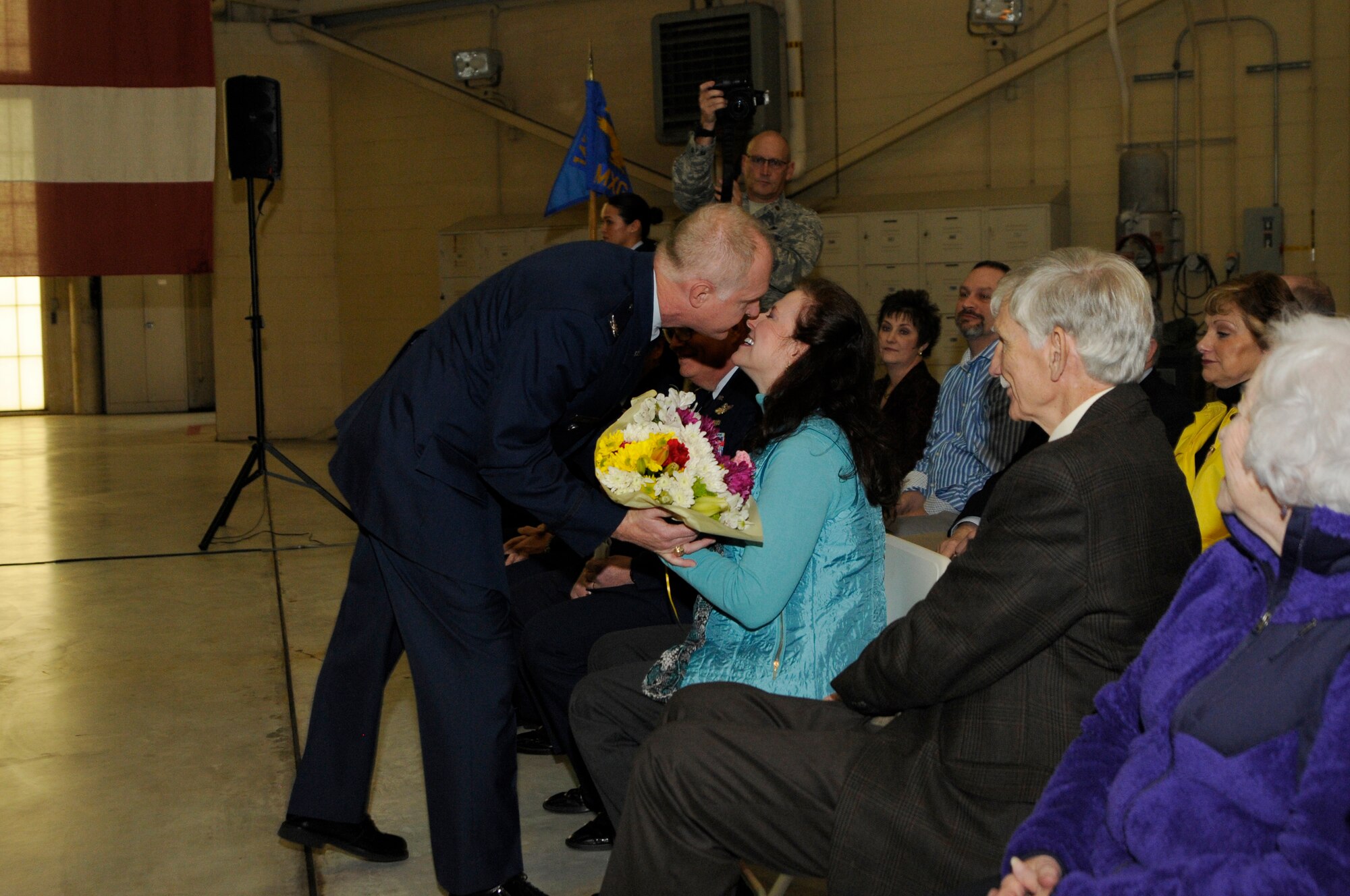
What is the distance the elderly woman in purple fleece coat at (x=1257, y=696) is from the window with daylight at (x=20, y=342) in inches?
569

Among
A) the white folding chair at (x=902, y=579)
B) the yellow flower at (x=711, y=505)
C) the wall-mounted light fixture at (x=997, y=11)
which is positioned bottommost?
the white folding chair at (x=902, y=579)

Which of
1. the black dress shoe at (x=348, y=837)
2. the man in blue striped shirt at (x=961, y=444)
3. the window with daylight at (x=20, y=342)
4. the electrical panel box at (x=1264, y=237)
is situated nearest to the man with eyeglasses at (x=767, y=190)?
the man in blue striped shirt at (x=961, y=444)

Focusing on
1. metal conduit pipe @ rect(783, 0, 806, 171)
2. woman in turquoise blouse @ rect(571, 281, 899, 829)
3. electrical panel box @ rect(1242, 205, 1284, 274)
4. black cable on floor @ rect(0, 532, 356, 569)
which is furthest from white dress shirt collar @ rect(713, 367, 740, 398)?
metal conduit pipe @ rect(783, 0, 806, 171)

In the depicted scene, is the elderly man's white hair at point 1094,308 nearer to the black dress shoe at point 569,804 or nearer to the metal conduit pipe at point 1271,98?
the black dress shoe at point 569,804

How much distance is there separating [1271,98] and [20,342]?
12.7 meters

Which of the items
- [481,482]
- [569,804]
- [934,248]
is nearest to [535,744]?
[569,804]

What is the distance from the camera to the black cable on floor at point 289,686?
272cm

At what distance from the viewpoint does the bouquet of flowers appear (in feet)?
6.64

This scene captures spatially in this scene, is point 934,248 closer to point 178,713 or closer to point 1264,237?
point 1264,237

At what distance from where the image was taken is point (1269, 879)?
1.14m

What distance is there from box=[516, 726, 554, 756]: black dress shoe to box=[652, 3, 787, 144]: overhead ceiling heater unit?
18.6 feet

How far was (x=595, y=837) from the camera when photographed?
2.81m

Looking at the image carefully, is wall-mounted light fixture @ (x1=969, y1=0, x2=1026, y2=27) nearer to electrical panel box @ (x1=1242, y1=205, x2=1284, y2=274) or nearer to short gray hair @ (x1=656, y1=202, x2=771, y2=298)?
electrical panel box @ (x1=1242, y1=205, x2=1284, y2=274)

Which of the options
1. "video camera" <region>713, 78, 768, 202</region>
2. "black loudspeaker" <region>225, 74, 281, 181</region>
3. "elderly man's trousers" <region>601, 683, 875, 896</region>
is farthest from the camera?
"black loudspeaker" <region>225, 74, 281, 181</region>
